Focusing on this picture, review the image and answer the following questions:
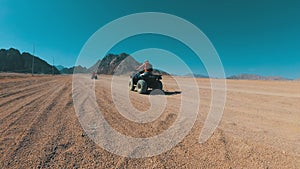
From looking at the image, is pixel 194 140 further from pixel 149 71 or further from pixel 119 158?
pixel 149 71

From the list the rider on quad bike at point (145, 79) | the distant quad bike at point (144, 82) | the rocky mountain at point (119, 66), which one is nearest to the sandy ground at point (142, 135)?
the distant quad bike at point (144, 82)

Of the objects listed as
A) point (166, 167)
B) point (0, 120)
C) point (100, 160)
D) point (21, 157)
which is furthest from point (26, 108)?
point (166, 167)

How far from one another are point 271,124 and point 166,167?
3.99 m

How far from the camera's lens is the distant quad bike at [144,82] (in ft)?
35.7

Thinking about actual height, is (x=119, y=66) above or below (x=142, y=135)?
above

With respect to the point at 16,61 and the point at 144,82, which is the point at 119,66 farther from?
the point at 144,82

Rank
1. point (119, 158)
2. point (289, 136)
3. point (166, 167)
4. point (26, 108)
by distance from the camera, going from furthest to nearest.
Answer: point (26, 108) → point (289, 136) → point (119, 158) → point (166, 167)

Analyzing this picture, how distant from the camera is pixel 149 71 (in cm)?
1158

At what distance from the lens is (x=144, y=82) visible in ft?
35.9

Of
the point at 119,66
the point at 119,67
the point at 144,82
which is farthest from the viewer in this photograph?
the point at 119,66

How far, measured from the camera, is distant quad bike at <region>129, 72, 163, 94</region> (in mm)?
10891

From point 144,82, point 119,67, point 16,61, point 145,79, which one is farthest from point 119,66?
point 144,82

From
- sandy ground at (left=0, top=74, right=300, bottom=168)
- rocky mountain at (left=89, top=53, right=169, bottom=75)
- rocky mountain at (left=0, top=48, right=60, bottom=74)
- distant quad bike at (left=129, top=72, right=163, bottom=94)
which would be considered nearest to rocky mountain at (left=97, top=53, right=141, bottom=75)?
rocky mountain at (left=89, top=53, right=169, bottom=75)

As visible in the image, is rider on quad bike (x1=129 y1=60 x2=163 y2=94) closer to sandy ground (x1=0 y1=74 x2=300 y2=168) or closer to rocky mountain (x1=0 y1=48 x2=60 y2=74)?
sandy ground (x1=0 y1=74 x2=300 y2=168)
